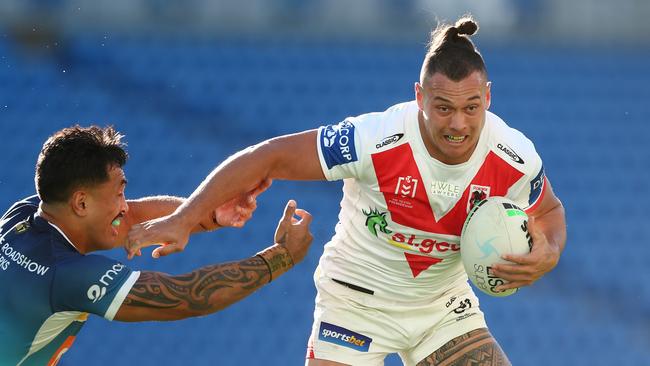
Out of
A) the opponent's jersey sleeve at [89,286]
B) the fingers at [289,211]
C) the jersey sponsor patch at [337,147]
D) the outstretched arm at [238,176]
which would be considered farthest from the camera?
the jersey sponsor patch at [337,147]

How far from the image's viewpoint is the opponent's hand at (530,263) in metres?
4.78

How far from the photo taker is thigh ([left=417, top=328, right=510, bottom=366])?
5.16 m

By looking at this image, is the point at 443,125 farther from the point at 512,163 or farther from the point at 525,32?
the point at 525,32

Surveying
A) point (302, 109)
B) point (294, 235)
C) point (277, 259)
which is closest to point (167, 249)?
point (277, 259)

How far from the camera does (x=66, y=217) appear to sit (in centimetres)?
466

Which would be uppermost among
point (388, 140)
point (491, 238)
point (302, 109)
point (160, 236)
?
point (302, 109)

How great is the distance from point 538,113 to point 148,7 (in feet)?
15.9

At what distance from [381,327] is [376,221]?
575 mm

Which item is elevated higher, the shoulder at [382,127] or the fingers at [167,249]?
the shoulder at [382,127]

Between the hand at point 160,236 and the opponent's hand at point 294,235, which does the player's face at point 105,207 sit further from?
the opponent's hand at point 294,235

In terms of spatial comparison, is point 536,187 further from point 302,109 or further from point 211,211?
point 302,109

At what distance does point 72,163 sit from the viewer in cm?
464

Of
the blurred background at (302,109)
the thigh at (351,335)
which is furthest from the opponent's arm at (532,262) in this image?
the blurred background at (302,109)

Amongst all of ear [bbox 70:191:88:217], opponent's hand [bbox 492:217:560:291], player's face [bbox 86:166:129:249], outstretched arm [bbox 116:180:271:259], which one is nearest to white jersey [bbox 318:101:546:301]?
opponent's hand [bbox 492:217:560:291]
